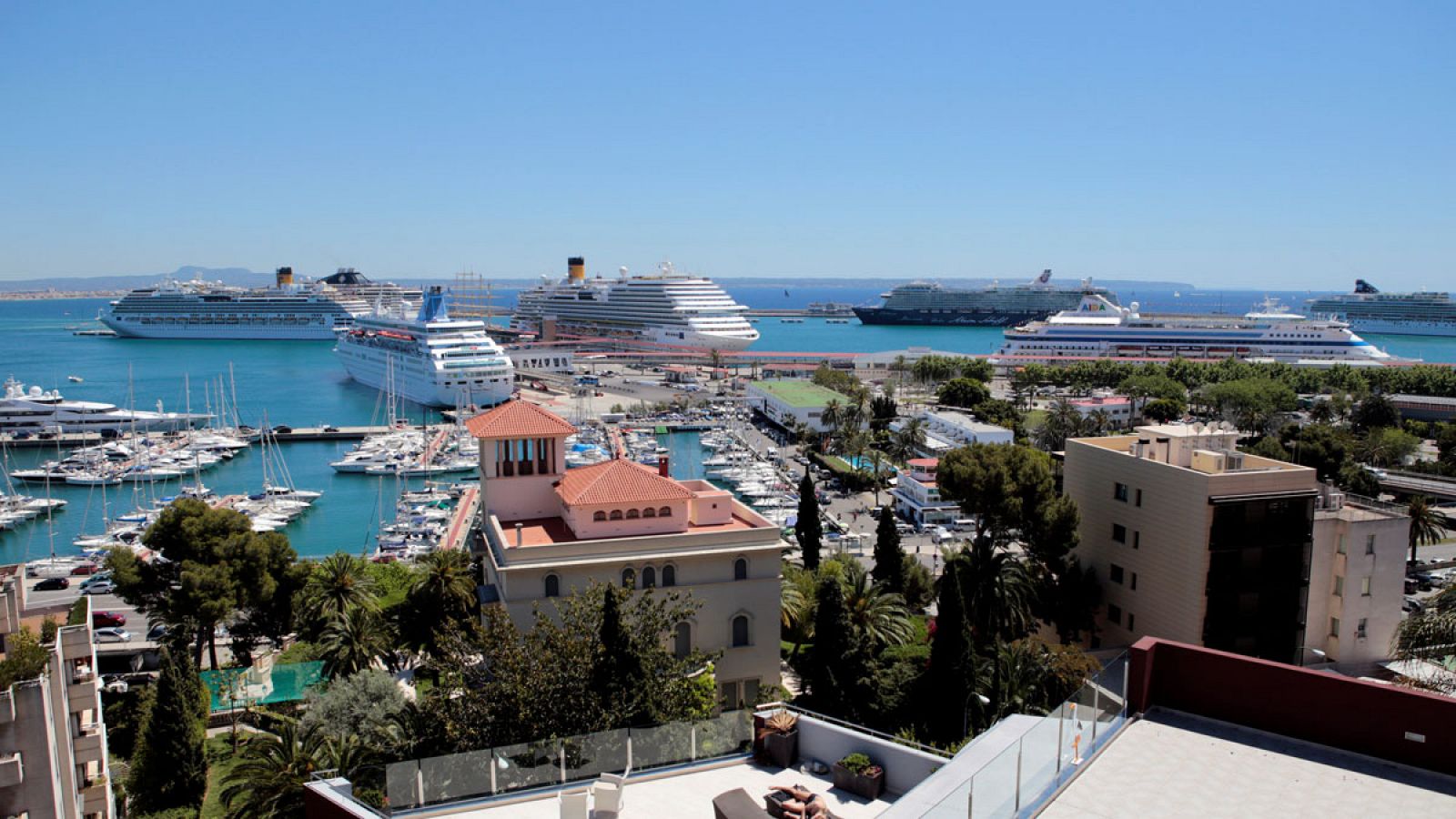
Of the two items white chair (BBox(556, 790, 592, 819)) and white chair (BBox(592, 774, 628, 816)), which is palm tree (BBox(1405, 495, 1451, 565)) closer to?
white chair (BBox(592, 774, 628, 816))

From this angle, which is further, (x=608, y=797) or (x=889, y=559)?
(x=889, y=559)

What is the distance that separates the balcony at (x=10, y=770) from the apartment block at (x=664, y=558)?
22.0 ft

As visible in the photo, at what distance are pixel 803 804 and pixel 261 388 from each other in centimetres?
Answer: 7534

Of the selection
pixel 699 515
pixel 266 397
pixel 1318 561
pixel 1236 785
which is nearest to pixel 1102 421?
pixel 1318 561

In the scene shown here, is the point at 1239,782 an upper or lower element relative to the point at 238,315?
upper

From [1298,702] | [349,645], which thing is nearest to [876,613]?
[349,645]

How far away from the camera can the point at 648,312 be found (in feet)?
325

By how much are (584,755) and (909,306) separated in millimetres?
148817

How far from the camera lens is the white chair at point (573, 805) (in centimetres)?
749

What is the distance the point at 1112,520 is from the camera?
62.6 feet

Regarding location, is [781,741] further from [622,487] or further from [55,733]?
[622,487]

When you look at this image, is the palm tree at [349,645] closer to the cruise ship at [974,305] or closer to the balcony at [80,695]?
the balcony at [80,695]

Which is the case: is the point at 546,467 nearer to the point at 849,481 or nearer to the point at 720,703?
the point at 720,703

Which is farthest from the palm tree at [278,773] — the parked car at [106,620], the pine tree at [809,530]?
the parked car at [106,620]
